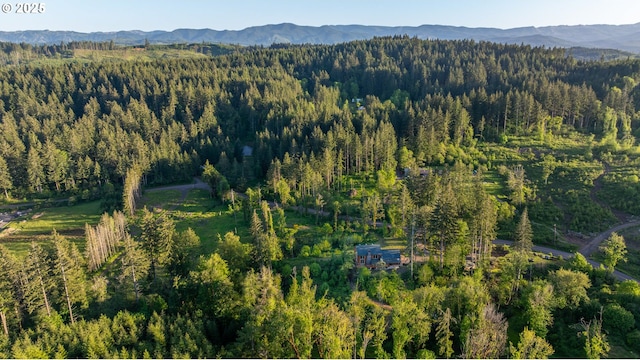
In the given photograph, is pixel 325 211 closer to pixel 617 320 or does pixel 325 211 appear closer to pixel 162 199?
pixel 162 199

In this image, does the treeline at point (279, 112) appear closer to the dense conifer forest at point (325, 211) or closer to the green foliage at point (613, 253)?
the dense conifer forest at point (325, 211)

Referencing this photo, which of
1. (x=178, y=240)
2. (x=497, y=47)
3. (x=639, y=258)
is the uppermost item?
(x=497, y=47)

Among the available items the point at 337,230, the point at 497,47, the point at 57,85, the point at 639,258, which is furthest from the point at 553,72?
the point at 57,85

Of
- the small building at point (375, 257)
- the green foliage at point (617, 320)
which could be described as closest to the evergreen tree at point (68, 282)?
the small building at point (375, 257)

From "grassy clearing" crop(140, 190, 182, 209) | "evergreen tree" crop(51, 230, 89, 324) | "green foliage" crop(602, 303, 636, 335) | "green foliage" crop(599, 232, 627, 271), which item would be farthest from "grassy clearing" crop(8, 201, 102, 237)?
"green foliage" crop(599, 232, 627, 271)

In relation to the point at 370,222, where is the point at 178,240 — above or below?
above

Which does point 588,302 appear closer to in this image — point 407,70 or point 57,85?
point 407,70

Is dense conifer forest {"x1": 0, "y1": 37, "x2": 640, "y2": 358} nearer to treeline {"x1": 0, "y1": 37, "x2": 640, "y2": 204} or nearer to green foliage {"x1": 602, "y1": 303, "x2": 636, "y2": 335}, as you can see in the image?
green foliage {"x1": 602, "y1": 303, "x2": 636, "y2": 335}
